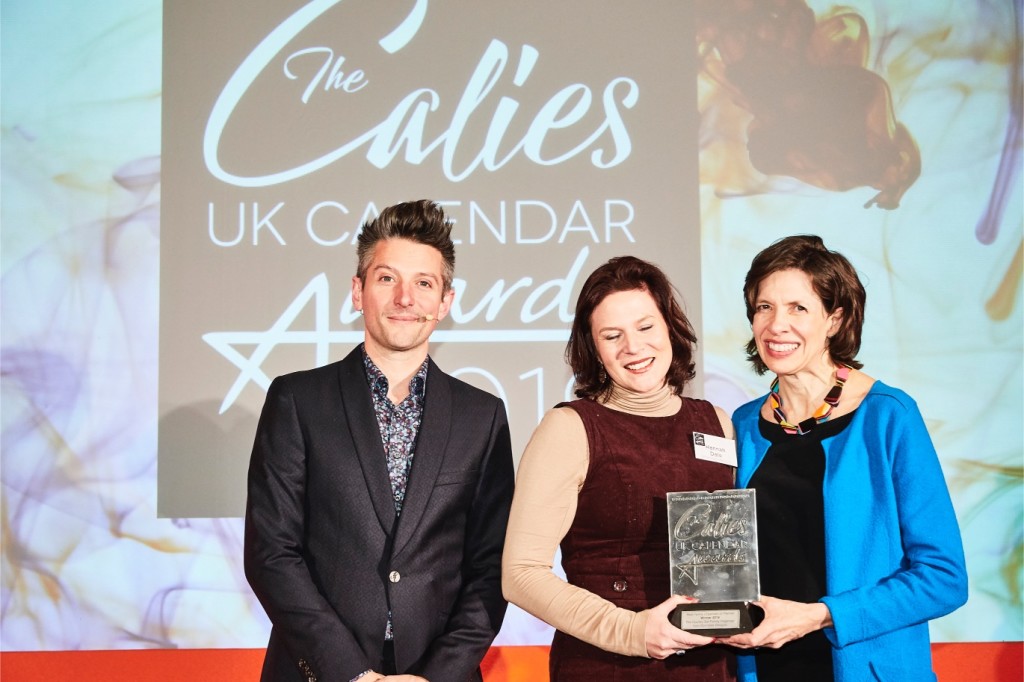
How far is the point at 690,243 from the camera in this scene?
3.74 m

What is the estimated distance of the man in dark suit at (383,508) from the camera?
2.23 meters

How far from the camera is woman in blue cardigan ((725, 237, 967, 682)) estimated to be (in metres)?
2.02

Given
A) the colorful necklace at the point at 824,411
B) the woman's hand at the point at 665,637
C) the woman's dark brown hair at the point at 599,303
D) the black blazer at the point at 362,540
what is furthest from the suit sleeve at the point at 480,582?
the colorful necklace at the point at 824,411

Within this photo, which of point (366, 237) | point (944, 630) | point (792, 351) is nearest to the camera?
point (792, 351)

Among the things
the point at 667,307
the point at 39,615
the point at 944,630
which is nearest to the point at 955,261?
the point at 944,630

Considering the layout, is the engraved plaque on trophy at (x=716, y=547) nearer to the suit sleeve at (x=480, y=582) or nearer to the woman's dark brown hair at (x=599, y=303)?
the woman's dark brown hair at (x=599, y=303)

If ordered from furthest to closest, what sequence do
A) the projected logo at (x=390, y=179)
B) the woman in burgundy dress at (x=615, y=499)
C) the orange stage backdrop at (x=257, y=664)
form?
the projected logo at (x=390, y=179), the orange stage backdrop at (x=257, y=664), the woman in burgundy dress at (x=615, y=499)

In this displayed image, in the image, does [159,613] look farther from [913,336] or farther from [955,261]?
[955,261]

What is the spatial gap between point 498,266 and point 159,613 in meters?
1.84

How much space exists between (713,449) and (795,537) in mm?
261

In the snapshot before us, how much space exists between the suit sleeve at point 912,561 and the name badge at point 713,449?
34 centimetres

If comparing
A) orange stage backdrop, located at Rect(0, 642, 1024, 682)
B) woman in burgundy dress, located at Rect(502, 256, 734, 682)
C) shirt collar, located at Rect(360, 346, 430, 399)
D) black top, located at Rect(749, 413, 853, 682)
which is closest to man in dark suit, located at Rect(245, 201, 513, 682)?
shirt collar, located at Rect(360, 346, 430, 399)

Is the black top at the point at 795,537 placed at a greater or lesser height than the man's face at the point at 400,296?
lesser

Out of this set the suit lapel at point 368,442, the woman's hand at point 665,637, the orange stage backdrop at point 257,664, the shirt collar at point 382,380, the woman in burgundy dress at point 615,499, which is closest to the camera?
the woman's hand at point 665,637
